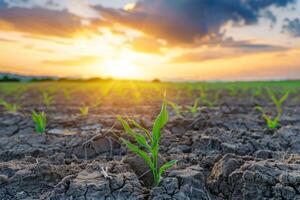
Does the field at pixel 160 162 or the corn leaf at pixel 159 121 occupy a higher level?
the corn leaf at pixel 159 121

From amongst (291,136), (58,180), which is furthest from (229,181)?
(291,136)

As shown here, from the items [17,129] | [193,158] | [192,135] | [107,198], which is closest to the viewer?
[107,198]

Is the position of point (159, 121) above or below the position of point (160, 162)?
above

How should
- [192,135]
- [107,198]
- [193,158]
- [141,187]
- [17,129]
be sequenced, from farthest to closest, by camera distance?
[17,129]
[192,135]
[193,158]
[141,187]
[107,198]

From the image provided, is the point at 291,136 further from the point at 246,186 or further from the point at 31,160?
the point at 31,160

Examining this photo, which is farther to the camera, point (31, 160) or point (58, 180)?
point (31, 160)

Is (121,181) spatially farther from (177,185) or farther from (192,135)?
(192,135)

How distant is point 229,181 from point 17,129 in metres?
2.78

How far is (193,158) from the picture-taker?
2512 mm

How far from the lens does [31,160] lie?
2.58 meters

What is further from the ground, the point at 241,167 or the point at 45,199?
the point at 241,167

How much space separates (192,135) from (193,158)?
30.4 inches

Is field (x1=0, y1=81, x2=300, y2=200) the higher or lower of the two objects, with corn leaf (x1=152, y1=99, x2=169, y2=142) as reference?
lower

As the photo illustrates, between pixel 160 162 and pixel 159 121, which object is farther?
pixel 160 162
